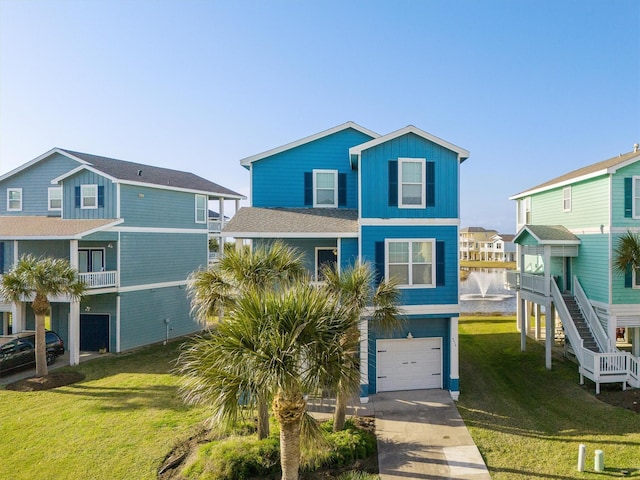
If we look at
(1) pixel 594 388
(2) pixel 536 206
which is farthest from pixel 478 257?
(1) pixel 594 388

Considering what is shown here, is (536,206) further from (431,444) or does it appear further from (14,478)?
(14,478)

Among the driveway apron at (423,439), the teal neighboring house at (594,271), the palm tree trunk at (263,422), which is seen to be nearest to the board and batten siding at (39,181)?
the palm tree trunk at (263,422)

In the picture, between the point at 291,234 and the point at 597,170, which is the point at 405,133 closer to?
the point at 291,234

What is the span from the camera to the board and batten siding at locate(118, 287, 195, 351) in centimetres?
1952

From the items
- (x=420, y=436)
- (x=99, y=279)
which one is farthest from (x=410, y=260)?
(x=99, y=279)

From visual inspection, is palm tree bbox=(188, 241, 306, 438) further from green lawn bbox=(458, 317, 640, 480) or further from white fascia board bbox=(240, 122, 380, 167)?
green lawn bbox=(458, 317, 640, 480)

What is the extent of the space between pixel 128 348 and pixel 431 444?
52.4ft

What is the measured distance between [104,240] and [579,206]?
22444mm

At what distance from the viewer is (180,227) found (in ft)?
75.2

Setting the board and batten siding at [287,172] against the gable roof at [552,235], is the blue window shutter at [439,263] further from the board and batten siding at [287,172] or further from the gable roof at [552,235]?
the gable roof at [552,235]

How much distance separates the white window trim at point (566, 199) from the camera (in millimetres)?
17969

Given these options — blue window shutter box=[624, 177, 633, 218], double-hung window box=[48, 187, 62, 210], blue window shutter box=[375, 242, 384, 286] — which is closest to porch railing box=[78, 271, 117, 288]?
double-hung window box=[48, 187, 62, 210]

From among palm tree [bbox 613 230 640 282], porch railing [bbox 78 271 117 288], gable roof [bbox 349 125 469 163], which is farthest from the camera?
porch railing [bbox 78 271 117 288]

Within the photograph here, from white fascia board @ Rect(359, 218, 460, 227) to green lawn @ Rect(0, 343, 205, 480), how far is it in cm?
804
